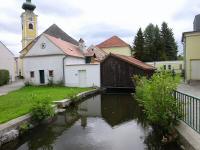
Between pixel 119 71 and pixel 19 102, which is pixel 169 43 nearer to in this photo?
pixel 119 71

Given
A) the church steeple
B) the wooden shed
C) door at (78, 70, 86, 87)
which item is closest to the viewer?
the wooden shed

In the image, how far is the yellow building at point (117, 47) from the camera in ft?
177

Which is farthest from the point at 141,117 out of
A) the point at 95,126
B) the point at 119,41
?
the point at 119,41

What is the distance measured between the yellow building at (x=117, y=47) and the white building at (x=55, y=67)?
27.3m

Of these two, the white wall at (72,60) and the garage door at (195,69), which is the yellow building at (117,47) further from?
the garage door at (195,69)

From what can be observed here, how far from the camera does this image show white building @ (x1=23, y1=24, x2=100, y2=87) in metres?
24.4

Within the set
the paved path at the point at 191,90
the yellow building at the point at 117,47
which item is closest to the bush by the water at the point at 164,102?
the paved path at the point at 191,90

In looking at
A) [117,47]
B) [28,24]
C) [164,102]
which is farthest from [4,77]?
[117,47]

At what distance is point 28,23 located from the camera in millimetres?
47531

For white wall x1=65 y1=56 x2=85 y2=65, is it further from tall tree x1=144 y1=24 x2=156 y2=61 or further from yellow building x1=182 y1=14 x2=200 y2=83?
tall tree x1=144 y1=24 x2=156 y2=61

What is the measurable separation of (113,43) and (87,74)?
105 ft

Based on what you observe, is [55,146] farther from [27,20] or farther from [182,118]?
[27,20]

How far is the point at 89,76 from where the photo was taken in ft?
79.5

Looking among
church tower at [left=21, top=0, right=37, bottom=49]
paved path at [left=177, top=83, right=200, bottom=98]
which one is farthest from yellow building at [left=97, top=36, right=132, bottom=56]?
paved path at [left=177, top=83, right=200, bottom=98]
